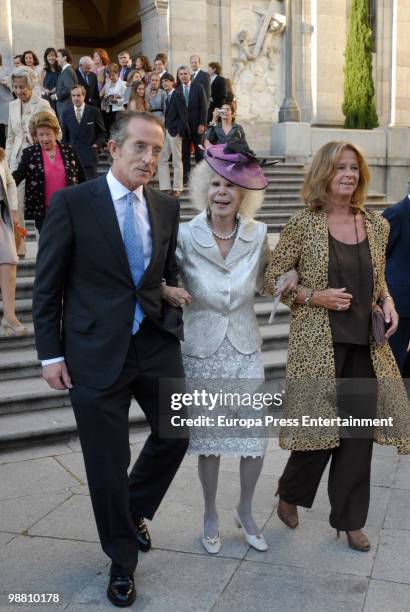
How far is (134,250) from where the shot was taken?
10.3ft

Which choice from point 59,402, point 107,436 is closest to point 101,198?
point 107,436

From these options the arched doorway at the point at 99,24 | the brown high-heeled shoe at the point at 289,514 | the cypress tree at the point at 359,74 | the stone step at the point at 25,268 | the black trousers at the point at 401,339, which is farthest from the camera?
the arched doorway at the point at 99,24

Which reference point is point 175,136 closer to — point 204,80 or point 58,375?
point 204,80

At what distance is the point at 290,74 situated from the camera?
649 inches

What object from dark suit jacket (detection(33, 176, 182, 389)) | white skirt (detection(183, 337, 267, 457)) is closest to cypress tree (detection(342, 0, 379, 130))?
white skirt (detection(183, 337, 267, 457))

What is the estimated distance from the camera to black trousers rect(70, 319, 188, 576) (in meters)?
3.05

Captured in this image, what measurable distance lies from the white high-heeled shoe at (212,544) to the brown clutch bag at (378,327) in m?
1.25

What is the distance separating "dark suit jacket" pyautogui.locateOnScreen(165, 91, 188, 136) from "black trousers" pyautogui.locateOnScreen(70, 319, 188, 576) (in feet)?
26.8

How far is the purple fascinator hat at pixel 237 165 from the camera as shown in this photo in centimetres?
342

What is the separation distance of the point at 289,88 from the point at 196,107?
587 centimetres

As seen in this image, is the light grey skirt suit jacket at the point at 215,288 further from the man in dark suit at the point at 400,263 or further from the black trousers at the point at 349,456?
the man in dark suit at the point at 400,263

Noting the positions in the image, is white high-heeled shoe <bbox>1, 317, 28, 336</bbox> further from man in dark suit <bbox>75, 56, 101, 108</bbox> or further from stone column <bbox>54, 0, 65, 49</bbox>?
stone column <bbox>54, 0, 65, 49</bbox>

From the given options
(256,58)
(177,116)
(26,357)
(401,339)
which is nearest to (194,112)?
(177,116)

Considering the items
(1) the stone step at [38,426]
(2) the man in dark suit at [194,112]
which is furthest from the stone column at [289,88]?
(1) the stone step at [38,426]
